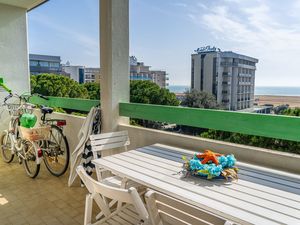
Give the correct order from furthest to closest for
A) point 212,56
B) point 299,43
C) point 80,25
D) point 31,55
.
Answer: point 31,55, point 80,25, point 212,56, point 299,43

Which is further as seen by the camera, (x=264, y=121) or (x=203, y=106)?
(x=203, y=106)

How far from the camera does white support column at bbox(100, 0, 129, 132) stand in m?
3.15

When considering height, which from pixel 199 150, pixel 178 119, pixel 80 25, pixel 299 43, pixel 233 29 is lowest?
pixel 199 150

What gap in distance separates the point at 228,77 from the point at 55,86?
4.35 meters

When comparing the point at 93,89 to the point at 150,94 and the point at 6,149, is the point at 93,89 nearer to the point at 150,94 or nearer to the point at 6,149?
the point at 150,94

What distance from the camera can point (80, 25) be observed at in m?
5.39

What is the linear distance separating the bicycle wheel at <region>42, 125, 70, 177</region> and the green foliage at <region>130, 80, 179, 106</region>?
1.23 metres

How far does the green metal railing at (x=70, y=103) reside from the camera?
12.3ft

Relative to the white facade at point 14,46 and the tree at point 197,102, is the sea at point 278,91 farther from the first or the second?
the white facade at point 14,46

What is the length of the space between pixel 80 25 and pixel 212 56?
3550mm

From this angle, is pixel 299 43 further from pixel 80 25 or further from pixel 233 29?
pixel 80 25

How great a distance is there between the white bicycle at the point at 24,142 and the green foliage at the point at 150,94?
137 centimetres

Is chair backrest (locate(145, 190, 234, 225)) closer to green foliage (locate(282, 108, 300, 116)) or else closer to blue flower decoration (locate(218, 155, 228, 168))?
blue flower decoration (locate(218, 155, 228, 168))

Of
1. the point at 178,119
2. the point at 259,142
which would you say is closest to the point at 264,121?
the point at 259,142
